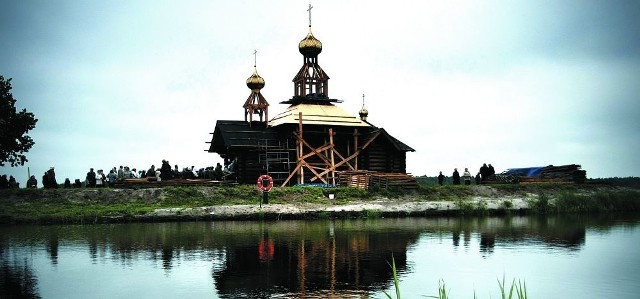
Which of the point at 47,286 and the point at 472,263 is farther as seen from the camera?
the point at 472,263

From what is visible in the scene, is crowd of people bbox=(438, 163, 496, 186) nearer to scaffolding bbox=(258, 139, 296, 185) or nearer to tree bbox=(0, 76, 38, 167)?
scaffolding bbox=(258, 139, 296, 185)

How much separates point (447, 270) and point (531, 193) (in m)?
33.4

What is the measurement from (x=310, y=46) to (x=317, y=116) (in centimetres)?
701

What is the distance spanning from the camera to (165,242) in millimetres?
25578

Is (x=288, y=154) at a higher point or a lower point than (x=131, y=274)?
higher

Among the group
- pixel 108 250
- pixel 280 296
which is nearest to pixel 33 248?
pixel 108 250

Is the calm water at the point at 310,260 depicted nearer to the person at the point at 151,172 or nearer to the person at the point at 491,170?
the person at the point at 151,172

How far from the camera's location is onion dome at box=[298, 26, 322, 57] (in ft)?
188

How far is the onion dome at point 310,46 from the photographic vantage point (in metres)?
57.4

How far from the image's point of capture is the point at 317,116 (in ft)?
176

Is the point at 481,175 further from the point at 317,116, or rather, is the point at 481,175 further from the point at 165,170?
the point at 165,170

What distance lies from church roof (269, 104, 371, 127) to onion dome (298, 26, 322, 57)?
472 cm

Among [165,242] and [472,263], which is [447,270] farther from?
[165,242]

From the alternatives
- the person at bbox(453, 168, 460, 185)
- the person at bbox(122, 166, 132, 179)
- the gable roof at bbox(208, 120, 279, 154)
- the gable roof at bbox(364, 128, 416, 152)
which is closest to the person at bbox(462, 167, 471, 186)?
the person at bbox(453, 168, 460, 185)
